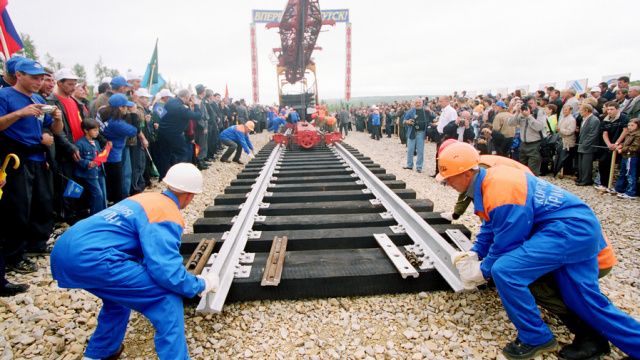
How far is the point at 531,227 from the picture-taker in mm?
1988

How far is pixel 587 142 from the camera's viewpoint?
6.46 m

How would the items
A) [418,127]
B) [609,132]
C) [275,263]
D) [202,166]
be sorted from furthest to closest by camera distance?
[418,127] → [202,166] → [609,132] → [275,263]

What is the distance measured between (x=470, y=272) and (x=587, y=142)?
6.05m

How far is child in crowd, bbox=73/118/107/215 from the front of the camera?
391 centimetres

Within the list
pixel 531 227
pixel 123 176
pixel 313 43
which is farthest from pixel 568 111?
pixel 313 43

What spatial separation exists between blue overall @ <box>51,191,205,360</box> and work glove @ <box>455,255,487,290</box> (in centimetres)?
171

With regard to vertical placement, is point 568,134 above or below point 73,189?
above

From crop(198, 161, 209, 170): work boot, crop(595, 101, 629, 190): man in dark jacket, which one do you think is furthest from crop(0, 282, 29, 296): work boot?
crop(595, 101, 629, 190): man in dark jacket

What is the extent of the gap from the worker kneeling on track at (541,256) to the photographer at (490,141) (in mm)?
5375

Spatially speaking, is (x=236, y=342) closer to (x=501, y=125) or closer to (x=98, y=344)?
(x=98, y=344)

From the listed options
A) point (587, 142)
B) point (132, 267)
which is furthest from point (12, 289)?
point (587, 142)

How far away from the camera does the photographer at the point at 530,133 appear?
6.70 m

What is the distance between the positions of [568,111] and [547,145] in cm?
79

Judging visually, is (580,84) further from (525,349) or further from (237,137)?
(525,349)
